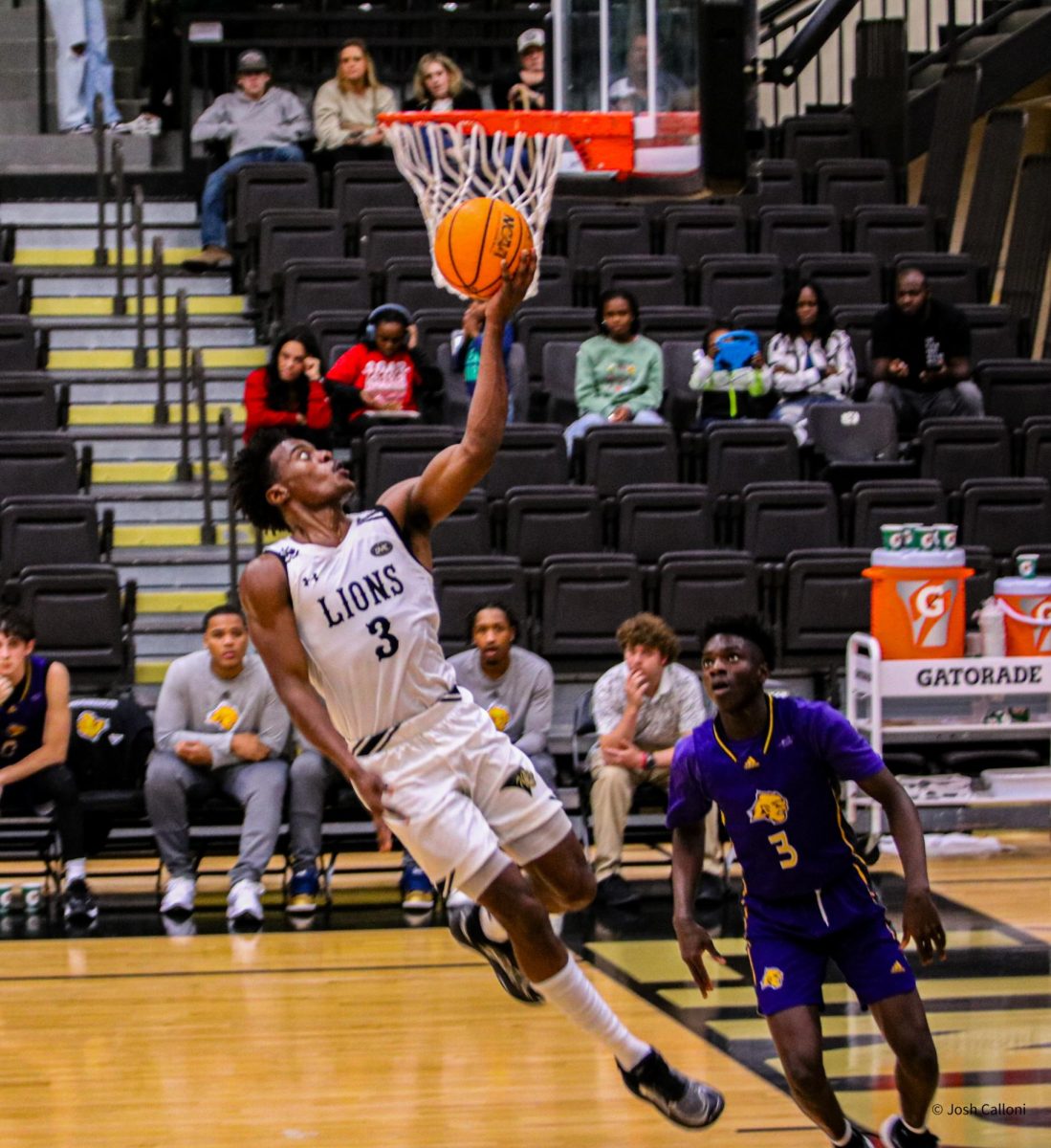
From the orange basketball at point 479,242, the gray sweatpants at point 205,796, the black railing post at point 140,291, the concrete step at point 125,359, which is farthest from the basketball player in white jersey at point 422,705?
the concrete step at point 125,359

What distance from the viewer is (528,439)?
34.4 feet

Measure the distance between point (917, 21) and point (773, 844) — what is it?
12.7 meters

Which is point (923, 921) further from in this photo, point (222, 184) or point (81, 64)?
point (81, 64)

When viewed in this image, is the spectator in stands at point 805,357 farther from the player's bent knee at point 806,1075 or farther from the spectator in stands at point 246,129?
the player's bent knee at point 806,1075

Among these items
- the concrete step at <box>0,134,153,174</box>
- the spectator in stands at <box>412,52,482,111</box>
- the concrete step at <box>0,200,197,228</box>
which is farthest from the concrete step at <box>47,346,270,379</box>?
the concrete step at <box>0,134,153,174</box>

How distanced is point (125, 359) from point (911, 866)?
28.7ft

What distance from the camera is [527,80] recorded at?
43.3ft

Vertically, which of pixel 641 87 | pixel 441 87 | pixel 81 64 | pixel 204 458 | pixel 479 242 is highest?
pixel 81 64

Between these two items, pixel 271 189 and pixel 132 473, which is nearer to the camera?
pixel 132 473

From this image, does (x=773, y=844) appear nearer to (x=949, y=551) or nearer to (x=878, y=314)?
(x=949, y=551)

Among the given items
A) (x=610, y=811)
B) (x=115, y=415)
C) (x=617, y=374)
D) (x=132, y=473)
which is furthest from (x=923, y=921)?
(x=115, y=415)

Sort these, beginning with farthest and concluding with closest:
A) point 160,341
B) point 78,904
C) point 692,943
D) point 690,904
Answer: point 160,341, point 78,904, point 690,904, point 692,943

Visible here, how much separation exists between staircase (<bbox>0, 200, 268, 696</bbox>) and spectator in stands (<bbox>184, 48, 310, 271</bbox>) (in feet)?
1.65

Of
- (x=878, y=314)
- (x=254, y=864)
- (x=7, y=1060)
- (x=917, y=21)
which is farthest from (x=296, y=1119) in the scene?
(x=917, y=21)
